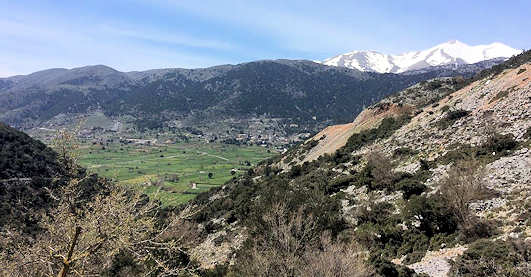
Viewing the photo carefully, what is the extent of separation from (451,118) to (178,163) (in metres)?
122

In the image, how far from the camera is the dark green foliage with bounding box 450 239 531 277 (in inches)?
513

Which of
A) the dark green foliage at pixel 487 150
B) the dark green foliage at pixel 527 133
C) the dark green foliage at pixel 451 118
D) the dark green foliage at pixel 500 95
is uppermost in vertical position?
the dark green foliage at pixel 500 95

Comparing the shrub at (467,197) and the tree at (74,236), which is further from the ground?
the tree at (74,236)

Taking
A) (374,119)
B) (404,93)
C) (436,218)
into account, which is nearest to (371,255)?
(436,218)

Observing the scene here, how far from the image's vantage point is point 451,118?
3803 centimetres

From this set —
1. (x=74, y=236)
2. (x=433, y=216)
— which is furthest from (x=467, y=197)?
(x=74, y=236)

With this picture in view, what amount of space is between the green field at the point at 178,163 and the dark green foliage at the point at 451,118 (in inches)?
2300

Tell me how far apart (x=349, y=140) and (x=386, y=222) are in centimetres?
2882

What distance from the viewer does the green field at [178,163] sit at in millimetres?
102062

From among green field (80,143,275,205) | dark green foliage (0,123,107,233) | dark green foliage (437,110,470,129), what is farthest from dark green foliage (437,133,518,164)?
green field (80,143,275,205)

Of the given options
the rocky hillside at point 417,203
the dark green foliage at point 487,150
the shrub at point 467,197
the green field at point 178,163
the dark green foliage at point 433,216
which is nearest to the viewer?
the rocky hillside at point 417,203

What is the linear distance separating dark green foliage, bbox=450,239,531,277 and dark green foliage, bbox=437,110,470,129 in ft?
79.7

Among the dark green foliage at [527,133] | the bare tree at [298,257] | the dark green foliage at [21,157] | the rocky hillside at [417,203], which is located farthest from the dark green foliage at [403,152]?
the dark green foliage at [21,157]

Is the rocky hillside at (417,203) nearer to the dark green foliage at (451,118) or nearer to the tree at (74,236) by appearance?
the dark green foliage at (451,118)
